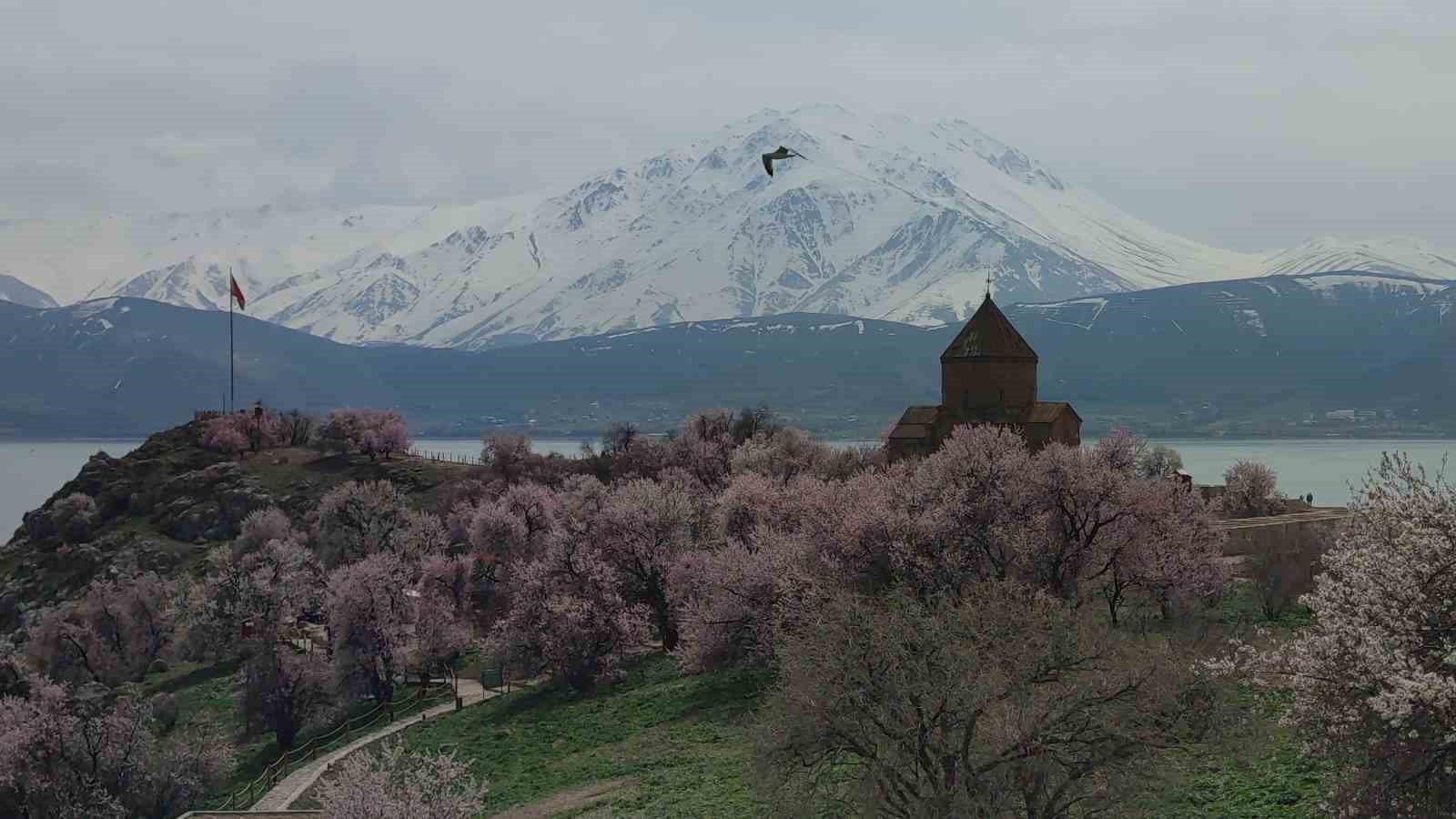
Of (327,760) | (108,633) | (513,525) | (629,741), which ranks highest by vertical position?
(513,525)

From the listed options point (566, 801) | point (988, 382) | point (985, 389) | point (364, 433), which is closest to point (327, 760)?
point (566, 801)

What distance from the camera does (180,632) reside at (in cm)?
9525

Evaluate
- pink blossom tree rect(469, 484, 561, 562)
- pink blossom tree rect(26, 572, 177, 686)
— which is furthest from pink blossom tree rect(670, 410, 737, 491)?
pink blossom tree rect(26, 572, 177, 686)

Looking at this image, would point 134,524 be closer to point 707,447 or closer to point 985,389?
point 707,447

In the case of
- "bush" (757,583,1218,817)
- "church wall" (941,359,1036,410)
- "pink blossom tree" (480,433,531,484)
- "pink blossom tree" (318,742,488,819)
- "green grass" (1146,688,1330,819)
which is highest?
"church wall" (941,359,1036,410)

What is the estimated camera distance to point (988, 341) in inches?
3044

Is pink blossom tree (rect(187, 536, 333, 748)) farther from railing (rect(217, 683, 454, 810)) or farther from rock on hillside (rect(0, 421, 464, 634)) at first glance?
rock on hillside (rect(0, 421, 464, 634))

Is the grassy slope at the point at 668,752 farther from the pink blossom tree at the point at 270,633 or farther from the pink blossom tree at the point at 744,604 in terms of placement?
the pink blossom tree at the point at 270,633

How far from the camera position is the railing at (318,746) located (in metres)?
51.8

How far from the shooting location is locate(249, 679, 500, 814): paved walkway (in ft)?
154

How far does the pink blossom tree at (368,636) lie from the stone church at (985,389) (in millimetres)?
27978

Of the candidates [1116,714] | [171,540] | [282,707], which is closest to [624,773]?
[1116,714]

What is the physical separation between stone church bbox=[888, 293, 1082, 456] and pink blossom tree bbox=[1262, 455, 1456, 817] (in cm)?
5429

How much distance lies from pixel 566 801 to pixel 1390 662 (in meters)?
26.4
